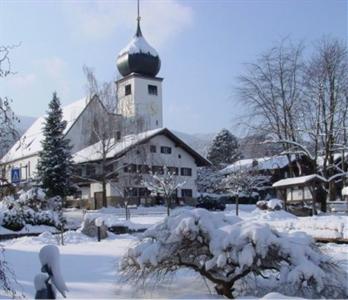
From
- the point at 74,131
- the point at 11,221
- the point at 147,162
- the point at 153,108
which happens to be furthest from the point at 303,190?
the point at 153,108

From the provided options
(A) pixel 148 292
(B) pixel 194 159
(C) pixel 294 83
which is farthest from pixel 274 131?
(A) pixel 148 292

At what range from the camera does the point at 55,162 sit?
151 feet

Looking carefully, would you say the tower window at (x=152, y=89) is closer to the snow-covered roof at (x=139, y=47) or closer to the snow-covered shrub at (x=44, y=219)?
the snow-covered roof at (x=139, y=47)

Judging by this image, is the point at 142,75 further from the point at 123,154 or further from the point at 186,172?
the point at 123,154

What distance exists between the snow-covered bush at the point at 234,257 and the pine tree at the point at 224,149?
65.3m

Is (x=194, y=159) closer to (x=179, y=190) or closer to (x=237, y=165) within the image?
(x=179, y=190)

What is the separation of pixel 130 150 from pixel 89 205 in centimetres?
638

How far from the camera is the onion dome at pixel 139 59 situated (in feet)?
227

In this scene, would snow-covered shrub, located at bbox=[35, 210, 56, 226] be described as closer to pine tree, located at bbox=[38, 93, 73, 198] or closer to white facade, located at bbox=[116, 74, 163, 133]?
pine tree, located at bbox=[38, 93, 73, 198]

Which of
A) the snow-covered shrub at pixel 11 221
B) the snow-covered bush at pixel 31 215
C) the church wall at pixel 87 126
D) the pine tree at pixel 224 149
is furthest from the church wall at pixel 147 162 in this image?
the snow-covered shrub at pixel 11 221

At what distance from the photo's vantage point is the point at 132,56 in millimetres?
69500

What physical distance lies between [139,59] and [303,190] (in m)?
39.9

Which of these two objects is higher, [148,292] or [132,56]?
[132,56]

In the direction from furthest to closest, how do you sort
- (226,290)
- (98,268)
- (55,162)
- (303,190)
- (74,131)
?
(74,131) < (55,162) < (303,190) < (98,268) < (226,290)
